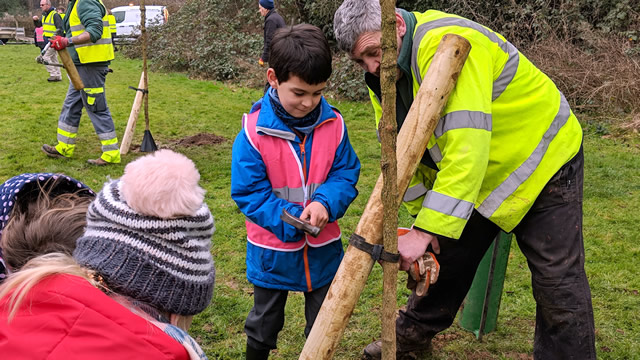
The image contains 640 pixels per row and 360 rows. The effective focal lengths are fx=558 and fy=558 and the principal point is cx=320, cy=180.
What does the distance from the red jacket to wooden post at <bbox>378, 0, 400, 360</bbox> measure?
674 mm

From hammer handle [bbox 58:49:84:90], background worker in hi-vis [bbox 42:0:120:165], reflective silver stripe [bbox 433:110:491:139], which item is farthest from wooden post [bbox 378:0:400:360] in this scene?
background worker in hi-vis [bbox 42:0:120:165]

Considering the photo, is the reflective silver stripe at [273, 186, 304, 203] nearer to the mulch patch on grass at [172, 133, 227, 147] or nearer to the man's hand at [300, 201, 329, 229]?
the man's hand at [300, 201, 329, 229]

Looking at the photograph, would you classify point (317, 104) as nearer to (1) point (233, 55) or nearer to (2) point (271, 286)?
(2) point (271, 286)

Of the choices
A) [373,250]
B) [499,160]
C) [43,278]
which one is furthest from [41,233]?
[499,160]

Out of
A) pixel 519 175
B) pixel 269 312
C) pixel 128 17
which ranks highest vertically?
pixel 519 175

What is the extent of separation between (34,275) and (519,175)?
187 cm

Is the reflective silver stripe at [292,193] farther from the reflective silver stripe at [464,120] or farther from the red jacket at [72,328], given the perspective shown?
the red jacket at [72,328]

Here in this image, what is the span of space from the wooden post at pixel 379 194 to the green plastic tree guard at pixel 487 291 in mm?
1485

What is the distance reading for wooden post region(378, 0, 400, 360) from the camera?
140 centimetres

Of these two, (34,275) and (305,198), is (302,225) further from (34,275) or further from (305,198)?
(34,275)

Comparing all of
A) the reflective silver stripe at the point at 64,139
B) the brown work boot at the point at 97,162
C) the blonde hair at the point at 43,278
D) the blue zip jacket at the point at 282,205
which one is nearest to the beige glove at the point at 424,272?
the blue zip jacket at the point at 282,205

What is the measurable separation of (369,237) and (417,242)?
316 mm

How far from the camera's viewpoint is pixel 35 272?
1.28 meters

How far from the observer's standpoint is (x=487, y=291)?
3336 millimetres
